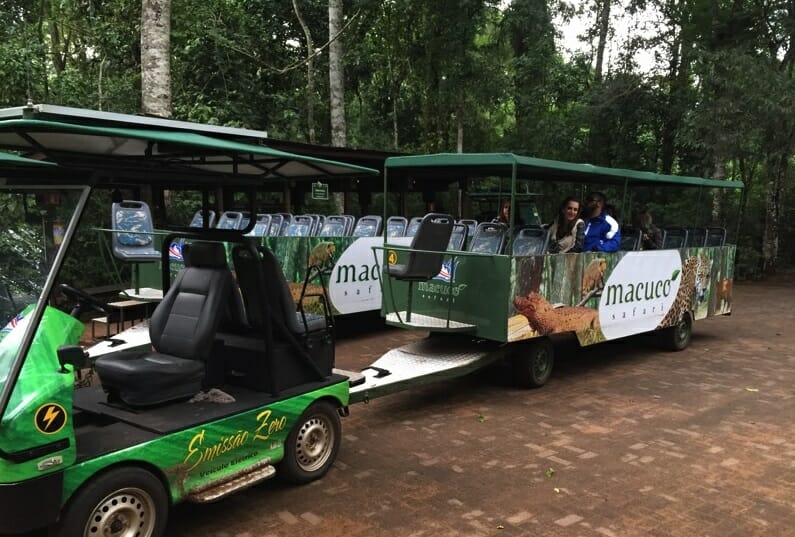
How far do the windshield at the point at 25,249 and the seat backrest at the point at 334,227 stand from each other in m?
6.62

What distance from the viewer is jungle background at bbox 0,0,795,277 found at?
13859 mm

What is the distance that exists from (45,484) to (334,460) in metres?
2.17

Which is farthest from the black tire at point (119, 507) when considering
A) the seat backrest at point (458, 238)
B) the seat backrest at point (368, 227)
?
the seat backrest at point (368, 227)

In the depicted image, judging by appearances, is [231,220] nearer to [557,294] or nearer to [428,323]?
[428,323]

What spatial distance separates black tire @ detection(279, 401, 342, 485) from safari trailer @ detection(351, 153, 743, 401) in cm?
68

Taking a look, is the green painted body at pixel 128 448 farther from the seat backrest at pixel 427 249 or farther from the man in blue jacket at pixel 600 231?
the man in blue jacket at pixel 600 231

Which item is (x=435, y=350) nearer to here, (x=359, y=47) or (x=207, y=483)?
(x=207, y=483)

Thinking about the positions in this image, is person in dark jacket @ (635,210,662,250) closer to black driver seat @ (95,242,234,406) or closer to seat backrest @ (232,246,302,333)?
seat backrest @ (232,246,302,333)

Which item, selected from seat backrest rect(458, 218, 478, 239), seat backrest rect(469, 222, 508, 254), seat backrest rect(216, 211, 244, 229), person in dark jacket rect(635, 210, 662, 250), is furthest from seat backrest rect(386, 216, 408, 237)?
person in dark jacket rect(635, 210, 662, 250)

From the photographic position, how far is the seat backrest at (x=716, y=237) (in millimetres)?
10062

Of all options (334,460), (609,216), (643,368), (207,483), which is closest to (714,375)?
(643,368)

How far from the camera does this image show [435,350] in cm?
688

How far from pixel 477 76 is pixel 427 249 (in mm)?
12622

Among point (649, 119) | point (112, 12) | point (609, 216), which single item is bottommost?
point (609, 216)
